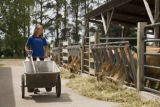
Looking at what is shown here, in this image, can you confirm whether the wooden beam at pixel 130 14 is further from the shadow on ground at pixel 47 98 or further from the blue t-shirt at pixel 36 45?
the shadow on ground at pixel 47 98

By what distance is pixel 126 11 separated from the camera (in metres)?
14.1

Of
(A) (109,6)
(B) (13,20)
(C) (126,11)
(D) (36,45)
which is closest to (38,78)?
(D) (36,45)

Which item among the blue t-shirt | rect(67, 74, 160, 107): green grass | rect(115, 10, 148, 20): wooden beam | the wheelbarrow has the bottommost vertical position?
rect(67, 74, 160, 107): green grass

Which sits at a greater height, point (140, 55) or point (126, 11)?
point (126, 11)

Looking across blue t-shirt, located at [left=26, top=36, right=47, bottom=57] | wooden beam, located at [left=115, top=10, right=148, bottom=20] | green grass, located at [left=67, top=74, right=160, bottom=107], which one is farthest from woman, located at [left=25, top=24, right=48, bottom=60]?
wooden beam, located at [left=115, top=10, right=148, bottom=20]

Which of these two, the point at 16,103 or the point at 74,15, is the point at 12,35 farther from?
the point at 16,103

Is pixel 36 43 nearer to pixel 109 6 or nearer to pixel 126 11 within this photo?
pixel 109 6

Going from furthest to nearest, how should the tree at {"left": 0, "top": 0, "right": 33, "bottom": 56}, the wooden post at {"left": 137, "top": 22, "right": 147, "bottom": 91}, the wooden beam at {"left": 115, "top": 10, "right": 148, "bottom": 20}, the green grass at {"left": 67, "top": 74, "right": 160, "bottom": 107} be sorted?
the tree at {"left": 0, "top": 0, "right": 33, "bottom": 56}, the wooden beam at {"left": 115, "top": 10, "right": 148, "bottom": 20}, the wooden post at {"left": 137, "top": 22, "right": 147, "bottom": 91}, the green grass at {"left": 67, "top": 74, "right": 160, "bottom": 107}

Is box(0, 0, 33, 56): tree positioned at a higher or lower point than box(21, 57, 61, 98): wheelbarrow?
higher

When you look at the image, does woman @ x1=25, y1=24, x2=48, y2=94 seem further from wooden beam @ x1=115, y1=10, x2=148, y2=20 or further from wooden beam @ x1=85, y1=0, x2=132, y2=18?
wooden beam @ x1=115, y1=10, x2=148, y2=20

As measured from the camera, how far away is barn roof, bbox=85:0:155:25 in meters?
11.7

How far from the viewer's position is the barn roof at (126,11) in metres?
11.7

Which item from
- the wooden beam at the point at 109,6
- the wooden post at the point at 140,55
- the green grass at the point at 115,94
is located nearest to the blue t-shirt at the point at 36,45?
the green grass at the point at 115,94

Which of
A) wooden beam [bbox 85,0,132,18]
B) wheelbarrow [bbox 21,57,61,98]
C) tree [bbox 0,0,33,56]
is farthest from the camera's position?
tree [bbox 0,0,33,56]
